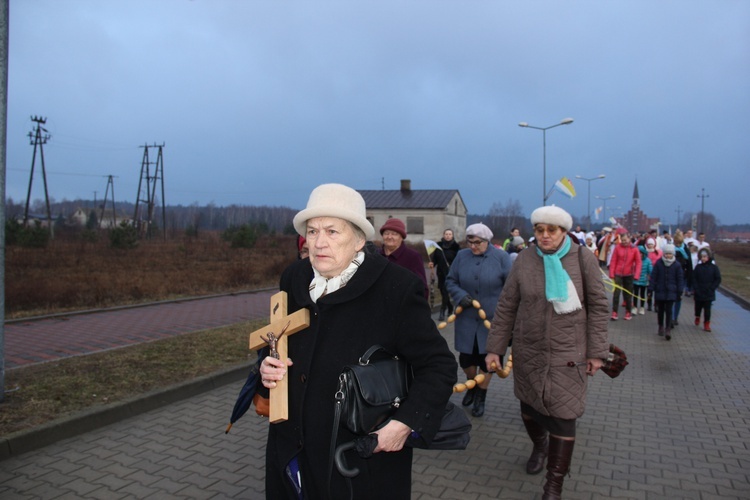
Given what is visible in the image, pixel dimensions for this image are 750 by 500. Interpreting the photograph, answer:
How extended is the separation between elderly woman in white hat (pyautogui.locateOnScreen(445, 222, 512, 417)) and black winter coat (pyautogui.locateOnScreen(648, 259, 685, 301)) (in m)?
5.86

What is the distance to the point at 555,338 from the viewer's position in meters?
3.84

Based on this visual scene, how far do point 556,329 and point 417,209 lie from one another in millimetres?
45059

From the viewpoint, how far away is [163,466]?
15.1 feet

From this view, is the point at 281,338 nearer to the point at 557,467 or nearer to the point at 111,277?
the point at 557,467

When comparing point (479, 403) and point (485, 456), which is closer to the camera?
point (485, 456)

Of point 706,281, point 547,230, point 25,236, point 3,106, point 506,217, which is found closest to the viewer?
point 547,230

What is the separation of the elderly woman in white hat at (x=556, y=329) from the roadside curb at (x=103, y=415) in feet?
12.4

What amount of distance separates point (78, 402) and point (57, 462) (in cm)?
108

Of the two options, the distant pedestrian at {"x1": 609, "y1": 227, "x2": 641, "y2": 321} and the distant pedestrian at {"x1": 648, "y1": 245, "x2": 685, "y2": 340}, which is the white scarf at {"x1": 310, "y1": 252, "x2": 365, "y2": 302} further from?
the distant pedestrian at {"x1": 609, "y1": 227, "x2": 641, "y2": 321}

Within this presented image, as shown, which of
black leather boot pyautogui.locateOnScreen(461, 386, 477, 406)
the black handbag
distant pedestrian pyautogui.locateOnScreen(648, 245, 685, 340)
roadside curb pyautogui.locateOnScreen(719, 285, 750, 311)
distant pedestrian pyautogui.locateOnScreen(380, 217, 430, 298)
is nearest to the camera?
the black handbag

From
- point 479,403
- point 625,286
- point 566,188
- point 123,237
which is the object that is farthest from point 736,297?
point 123,237

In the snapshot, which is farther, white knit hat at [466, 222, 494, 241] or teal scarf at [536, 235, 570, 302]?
white knit hat at [466, 222, 494, 241]

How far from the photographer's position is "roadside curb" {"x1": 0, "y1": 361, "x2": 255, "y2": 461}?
187 inches

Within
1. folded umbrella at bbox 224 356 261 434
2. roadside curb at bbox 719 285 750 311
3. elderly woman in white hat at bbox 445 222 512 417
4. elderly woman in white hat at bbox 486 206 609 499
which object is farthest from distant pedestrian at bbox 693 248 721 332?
folded umbrella at bbox 224 356 261 434
